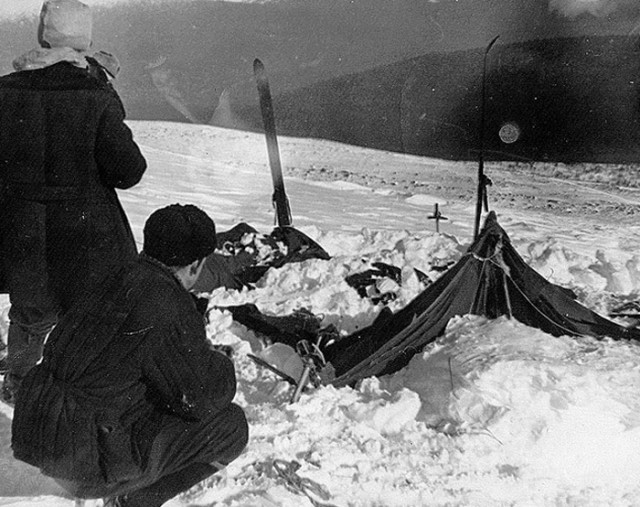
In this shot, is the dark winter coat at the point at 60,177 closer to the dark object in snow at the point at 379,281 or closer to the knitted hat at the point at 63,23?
the knitted hat at the point at 63,23

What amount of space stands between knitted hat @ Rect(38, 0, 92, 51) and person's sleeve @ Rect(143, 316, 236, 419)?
3.45 ft

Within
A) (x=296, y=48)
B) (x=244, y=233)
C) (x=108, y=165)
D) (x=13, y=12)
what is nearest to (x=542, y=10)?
(x=296, y=48)

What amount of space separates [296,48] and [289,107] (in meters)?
0.41

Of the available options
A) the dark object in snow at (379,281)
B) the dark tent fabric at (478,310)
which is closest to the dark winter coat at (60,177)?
the dark tent fabric at (478,310)

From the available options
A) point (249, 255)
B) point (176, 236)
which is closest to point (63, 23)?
point (176, 236)

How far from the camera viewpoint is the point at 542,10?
4.49 metres

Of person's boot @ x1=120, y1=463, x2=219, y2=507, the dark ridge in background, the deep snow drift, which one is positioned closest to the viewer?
person's boot @ x1=120, y1=463, x2=219, y2=507

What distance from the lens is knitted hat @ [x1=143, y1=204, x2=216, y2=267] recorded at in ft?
4.69

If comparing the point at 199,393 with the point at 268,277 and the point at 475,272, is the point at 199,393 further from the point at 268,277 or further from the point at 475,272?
the point at 268,277

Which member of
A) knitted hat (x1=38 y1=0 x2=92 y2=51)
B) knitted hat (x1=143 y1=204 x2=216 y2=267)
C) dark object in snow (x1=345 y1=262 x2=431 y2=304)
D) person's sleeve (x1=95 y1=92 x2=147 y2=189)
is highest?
knitted hat (x1=38 y1=0 x2=92 y2=51)

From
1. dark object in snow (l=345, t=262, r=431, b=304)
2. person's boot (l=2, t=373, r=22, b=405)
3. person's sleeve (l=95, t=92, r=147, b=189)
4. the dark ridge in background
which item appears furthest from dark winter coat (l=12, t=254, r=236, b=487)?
the dark ridge in background

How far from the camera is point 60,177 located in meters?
2.02

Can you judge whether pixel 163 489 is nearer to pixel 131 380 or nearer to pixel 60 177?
pixel 131 380

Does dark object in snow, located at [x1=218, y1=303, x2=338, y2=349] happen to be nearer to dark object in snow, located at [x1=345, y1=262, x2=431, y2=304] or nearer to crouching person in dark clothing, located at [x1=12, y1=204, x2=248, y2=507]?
dark object in snow, located at [x1=345, y1=262, x2=431, y2=304]
